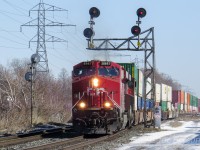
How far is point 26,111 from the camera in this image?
33719 millimetres

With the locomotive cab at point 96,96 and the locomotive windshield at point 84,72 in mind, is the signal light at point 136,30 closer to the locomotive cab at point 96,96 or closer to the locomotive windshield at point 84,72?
the locomotive cab at point 96,96

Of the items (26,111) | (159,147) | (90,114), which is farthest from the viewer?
(26,111)

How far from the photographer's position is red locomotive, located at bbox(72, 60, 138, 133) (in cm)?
2047

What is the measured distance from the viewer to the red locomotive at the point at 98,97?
67.2 ft

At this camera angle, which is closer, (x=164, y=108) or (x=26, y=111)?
(x=26, y=111)

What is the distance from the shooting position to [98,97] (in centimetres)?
2070

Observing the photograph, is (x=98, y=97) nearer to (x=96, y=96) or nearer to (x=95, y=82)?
(x=96, y=96)

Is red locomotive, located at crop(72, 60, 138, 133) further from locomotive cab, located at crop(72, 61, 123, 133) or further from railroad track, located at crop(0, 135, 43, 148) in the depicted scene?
railroad track, located at crop(0, 135, 43, 148)

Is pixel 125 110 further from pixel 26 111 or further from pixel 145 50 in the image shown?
pixel 26 111

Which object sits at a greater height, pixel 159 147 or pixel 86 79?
pixel 86 79

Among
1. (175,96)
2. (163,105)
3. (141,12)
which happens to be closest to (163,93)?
(163,105)

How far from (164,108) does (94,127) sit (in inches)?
1132

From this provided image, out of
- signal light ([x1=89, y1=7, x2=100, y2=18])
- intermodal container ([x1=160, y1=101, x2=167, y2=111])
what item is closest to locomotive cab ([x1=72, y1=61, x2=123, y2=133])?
signal light ([x1=89, y1=7, x2=100, y2=18])

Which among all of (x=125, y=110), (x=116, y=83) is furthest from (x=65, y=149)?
(x=125, y=110)
